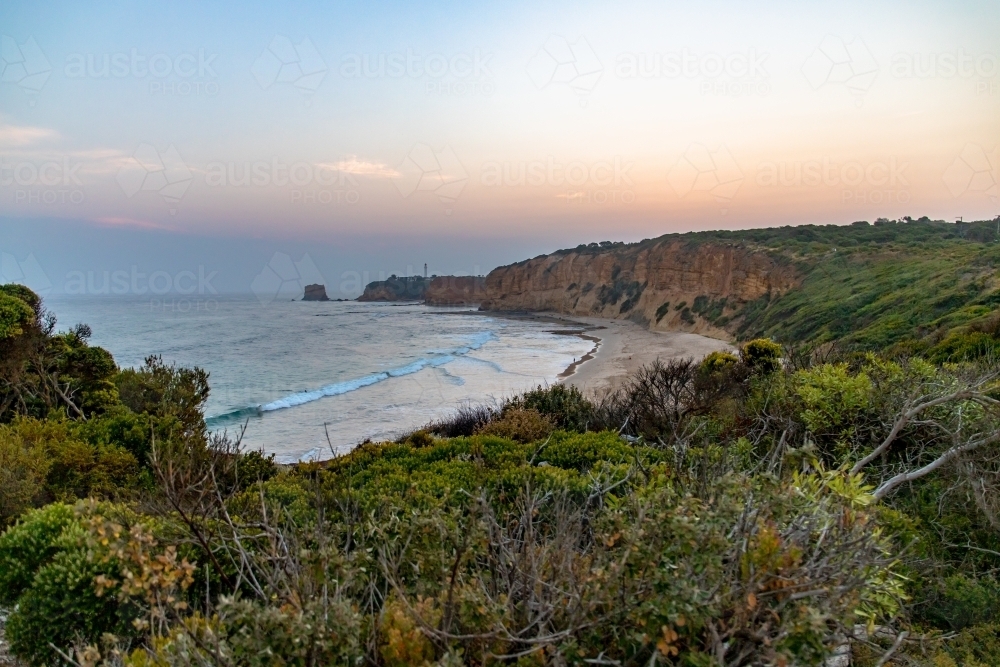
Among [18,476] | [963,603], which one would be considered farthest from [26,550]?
[963,603]

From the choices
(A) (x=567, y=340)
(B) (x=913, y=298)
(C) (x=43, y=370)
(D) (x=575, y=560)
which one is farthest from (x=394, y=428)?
(A) (x=567, y=340)

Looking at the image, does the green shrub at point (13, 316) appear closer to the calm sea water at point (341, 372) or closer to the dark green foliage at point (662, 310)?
the calm sea water at point (341, 372)

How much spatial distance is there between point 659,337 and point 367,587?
4093 centimetres

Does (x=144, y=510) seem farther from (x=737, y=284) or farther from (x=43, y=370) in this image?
(x=737, y=284)

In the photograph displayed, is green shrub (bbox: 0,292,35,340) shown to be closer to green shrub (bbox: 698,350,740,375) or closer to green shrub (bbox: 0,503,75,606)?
green shrub (bbox: 0,503,75,606)

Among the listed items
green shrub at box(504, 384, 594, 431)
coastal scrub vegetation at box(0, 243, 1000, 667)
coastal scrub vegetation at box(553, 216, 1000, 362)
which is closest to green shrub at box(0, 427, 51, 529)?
coastal scrub vegetation at box(0, 243, 1000, 667)

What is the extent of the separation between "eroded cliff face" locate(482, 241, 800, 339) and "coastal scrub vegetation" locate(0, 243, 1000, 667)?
34229 millimetres

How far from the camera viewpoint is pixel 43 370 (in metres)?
10.1

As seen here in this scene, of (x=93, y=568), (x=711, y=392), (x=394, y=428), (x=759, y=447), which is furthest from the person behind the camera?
(x=394, y=428)

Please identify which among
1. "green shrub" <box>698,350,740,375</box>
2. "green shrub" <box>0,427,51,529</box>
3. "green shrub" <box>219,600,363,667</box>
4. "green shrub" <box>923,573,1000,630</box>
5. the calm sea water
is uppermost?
"green shrub" <box>219,600,363,667</box>

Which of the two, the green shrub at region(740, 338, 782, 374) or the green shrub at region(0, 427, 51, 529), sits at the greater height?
the green shrub at region(740, 338, 782, 374)

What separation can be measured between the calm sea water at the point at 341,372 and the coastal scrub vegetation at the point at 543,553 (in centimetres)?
362

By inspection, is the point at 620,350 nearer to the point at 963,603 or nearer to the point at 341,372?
the point at 341,372

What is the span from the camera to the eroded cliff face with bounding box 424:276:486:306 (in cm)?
11882
